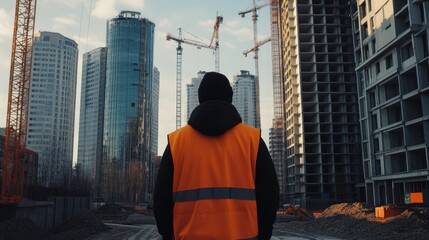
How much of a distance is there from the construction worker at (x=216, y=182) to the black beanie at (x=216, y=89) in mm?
84

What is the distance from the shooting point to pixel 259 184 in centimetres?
252

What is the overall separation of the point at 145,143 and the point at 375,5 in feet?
301

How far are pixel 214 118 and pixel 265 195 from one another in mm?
566

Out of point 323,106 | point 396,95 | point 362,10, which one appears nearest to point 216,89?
point 396,95

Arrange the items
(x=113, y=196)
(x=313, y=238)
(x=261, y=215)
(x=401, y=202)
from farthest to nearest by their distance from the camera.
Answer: (x=113, y=196) < (x=401, y=202) < (x=313, y=238) < (x=261, y=215)

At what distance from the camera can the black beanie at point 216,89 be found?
2.71 meters

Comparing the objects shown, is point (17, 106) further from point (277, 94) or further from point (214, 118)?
point (277, 94)

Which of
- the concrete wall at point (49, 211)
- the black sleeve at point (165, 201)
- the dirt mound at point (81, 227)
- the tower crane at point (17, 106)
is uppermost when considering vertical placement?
the tower crane at point (17, 106)

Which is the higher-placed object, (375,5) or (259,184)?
(375,5)

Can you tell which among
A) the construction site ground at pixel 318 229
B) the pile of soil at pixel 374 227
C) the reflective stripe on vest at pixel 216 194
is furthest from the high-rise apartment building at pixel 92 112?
the reflective stripe on vest at pixel 216 194

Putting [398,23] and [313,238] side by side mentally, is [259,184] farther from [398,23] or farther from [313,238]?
[398,23]

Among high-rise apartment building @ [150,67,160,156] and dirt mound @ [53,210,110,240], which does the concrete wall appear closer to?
dirt mound @ [53,210,110,240]

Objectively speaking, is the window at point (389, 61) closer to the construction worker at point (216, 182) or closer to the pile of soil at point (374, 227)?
the pile of soil at point (374, 227)

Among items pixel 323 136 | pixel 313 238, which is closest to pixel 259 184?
pixel 313 238
